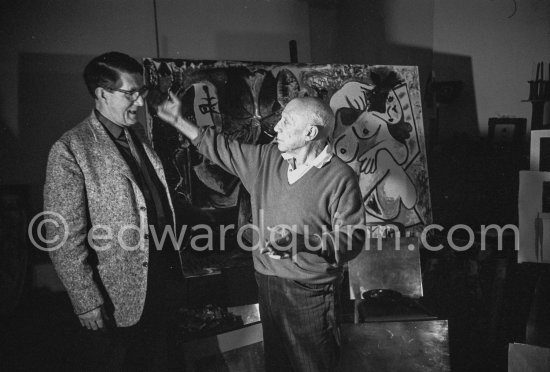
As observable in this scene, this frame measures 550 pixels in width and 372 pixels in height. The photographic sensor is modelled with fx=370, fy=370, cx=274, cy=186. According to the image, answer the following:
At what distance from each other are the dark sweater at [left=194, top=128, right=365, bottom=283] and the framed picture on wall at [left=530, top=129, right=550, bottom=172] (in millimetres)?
1388

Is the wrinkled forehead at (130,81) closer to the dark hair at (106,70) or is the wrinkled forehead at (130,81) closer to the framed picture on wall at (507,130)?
the dark hair at (106,70)

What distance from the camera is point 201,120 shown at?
2.37 metres

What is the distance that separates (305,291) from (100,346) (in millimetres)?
893

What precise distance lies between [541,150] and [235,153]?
6.06ft

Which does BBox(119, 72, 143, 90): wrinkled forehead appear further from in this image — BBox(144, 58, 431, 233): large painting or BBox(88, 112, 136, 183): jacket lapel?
BBox(144, 58, 431, 233): large painting

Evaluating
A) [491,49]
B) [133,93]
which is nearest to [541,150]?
[491,49]

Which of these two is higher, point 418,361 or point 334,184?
point 334,184

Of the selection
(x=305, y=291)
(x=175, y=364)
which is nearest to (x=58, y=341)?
(x=175, y=364)

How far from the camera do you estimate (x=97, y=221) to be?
1506 mm

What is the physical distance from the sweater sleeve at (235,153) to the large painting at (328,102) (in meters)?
0.54

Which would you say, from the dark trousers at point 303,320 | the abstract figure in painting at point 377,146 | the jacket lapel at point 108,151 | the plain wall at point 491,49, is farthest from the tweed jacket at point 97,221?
the plain wall at point 491,49

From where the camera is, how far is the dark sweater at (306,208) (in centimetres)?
153

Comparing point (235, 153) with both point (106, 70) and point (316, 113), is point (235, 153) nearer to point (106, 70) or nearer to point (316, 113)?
point (316, 113)

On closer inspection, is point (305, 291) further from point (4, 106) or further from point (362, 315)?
point (4, 106)
